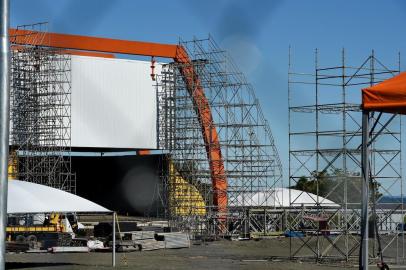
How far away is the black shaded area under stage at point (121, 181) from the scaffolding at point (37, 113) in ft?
30.0

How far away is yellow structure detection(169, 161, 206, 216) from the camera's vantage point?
170ft

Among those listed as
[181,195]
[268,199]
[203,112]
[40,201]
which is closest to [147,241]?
[40,201]

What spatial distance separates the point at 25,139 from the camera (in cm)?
4912

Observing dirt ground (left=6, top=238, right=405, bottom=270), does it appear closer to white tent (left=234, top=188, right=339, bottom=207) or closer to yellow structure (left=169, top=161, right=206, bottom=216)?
yellow structure (left=169, top=161, right=206, bottom=216)

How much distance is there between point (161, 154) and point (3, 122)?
5039 cm

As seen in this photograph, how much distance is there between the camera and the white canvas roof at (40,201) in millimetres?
20734

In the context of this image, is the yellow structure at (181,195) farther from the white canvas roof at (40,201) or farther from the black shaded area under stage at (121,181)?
the white canvas roof at (40,201)

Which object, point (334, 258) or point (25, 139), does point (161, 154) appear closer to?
point (25, 139)

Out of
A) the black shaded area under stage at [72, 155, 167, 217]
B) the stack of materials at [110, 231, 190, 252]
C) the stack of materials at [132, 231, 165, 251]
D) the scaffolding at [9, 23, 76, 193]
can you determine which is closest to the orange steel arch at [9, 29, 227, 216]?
the scaffolding at [9, 23, 76, 193]

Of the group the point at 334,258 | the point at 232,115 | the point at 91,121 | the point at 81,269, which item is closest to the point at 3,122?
the point at 81,269

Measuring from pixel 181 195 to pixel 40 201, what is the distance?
30.9 m

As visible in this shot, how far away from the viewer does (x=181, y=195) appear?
52.3 metres

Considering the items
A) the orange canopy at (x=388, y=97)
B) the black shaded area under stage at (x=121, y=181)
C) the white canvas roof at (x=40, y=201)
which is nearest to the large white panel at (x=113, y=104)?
the black shaded area under stage at (x=121, y=181)

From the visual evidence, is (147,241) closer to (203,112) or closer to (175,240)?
(175,240)
